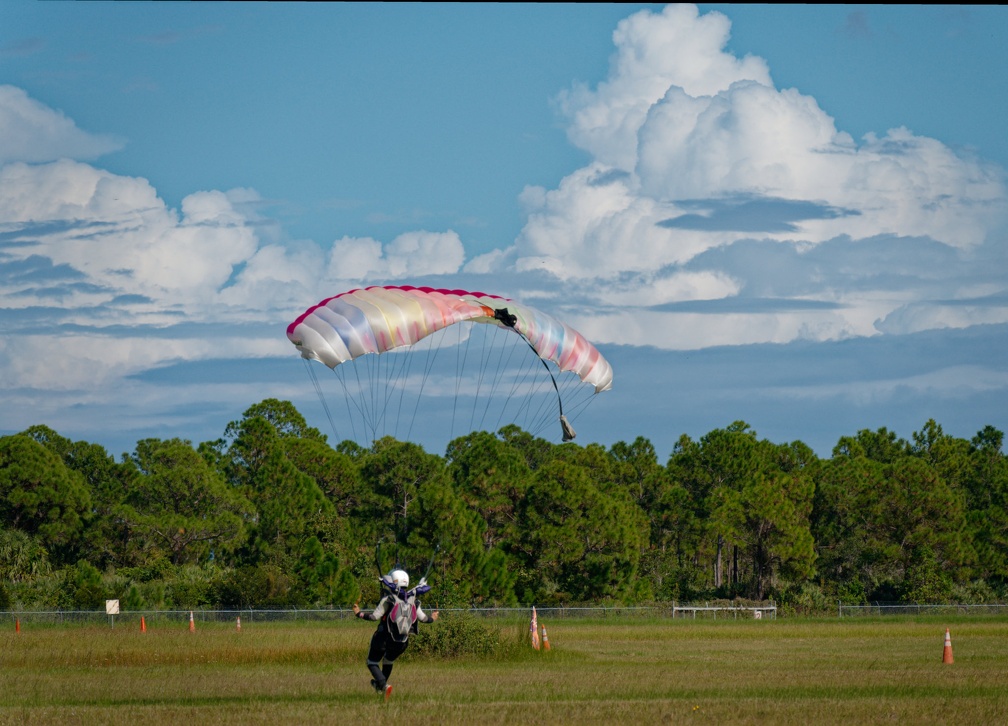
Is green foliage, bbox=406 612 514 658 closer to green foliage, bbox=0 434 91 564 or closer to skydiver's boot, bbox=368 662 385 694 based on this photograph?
skydiver's boot, bbox=368 662 385 694

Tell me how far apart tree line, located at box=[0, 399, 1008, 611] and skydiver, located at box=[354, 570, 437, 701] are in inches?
1268

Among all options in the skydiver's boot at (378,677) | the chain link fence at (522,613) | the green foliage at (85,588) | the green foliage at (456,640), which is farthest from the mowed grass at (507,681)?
the green foliage at (85,588)

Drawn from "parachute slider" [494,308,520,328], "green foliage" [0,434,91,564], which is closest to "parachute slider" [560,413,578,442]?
"parachute slider" [494,308,520,328]

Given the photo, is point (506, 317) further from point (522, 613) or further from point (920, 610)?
point (920, 610)

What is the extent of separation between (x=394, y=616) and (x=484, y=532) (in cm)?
4674

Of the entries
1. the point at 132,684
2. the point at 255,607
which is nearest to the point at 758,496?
the point at 255,607

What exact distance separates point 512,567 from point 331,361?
139ft

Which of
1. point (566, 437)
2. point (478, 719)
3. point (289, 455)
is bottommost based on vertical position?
point (478, 719)

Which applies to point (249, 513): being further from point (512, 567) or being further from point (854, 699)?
point (854, 699)

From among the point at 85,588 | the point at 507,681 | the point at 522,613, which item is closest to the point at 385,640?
the point at 507,681

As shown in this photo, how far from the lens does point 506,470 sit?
2793 inches

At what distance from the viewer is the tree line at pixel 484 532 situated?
198 ft

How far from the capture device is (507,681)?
69.9ft

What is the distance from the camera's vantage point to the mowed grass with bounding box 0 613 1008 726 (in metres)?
16.0
